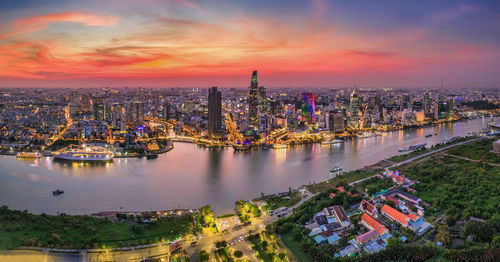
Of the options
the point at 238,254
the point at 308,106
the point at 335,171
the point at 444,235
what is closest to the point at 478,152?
the point at 335,171

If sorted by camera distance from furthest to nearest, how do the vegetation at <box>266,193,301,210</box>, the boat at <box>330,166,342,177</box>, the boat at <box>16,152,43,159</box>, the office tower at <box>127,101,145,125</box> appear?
1. the office tower at <box>127,101,145,125</box>
2. the boat at <box>16,152,43,159</box>
3. the boat at <box>330,166,342,177</box>
4. the vegetation at <box>266,193,301,210</box>

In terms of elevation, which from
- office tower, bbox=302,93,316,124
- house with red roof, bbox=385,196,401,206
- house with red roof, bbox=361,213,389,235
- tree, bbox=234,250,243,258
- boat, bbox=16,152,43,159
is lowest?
tree, bbox=234,250,243,258

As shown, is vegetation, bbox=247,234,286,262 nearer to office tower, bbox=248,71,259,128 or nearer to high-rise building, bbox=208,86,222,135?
high-rise building, bbox=208,86,222,135

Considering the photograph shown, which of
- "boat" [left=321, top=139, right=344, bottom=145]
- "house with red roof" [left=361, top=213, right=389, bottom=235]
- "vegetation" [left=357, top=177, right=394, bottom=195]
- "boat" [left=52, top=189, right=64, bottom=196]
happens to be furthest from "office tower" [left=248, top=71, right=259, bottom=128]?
"house with red roof" [left=361, top=213, right=389, bottom=235]

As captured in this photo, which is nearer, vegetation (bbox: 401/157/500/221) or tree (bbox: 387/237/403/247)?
tree (bbox: 387/237/403/247)

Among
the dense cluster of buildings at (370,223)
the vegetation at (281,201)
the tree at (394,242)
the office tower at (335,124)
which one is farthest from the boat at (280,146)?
the tree at (394,242)

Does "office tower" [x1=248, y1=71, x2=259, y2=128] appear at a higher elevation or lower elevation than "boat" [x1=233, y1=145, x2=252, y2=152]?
higher

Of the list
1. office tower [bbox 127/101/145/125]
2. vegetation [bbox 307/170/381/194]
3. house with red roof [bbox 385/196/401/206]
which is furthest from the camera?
office tower [bbox 127/101/145/125]
